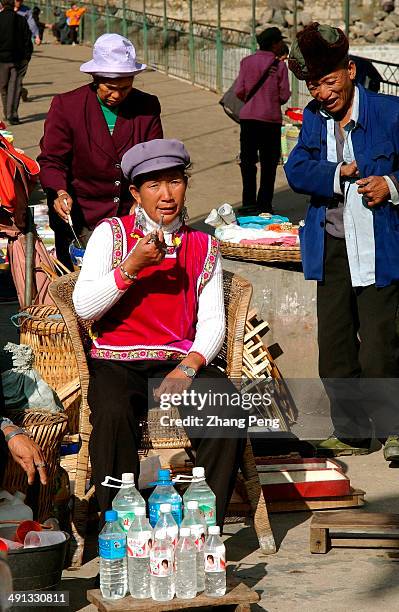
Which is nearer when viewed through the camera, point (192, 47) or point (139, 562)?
point (139, 562)

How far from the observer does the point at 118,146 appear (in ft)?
20.6

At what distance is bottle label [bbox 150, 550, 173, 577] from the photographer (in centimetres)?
397

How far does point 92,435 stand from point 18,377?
1.49ft

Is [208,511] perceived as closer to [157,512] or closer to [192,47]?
[157,512]

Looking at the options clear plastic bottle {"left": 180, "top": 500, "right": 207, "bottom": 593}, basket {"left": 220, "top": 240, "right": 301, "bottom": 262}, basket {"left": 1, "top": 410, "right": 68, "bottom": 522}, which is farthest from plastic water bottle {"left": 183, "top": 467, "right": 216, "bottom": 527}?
basket {"left": 220, "top": 240, "right": 301, "bottom": 262}

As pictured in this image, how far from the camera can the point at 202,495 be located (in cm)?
452

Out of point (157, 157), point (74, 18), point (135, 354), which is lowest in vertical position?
point (74, 18)

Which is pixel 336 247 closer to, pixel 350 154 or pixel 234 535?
pixel 350 154

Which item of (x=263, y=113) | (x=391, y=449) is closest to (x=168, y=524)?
(x=391, y=449)

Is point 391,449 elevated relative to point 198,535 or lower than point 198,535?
lower

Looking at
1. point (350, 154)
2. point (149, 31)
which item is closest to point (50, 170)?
point (350, 154)

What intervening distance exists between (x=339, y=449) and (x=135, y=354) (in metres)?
1.56

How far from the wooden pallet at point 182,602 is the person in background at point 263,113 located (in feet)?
27.2

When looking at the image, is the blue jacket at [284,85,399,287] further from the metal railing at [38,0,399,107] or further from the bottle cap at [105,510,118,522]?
the metal railing at [38,0,399,107]
